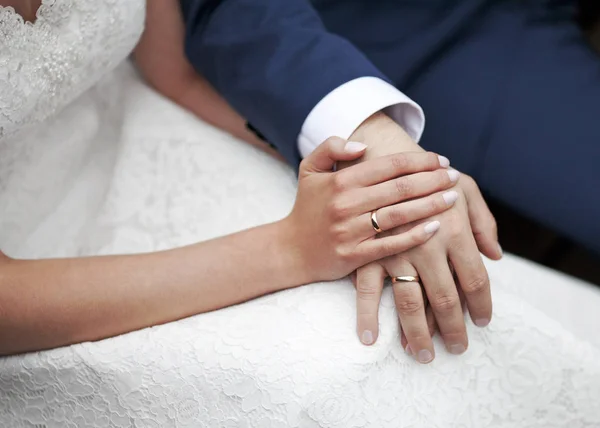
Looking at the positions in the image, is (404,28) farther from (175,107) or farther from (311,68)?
(175,107)

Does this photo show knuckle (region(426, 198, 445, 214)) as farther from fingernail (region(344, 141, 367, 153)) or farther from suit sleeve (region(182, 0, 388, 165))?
suit sleeve (region(182, 0, 388, 165))

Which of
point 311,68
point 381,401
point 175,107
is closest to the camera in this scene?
point 381,401

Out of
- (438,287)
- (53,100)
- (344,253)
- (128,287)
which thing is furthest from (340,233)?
(53,100)

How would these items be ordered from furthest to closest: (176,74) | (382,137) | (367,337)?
(176,74) < (382,137) < (367,337)

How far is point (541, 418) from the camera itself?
2.36 feet

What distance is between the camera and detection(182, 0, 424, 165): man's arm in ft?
2.54

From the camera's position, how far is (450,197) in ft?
2.23

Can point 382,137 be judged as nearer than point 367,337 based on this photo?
No

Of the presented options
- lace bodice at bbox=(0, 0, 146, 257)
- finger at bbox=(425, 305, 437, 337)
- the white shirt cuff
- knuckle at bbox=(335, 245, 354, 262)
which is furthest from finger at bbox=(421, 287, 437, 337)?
lace bodice at bbox=(0, 0, 146, 257)

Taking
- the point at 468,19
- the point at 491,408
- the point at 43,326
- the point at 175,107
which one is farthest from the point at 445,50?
the point at 43,326

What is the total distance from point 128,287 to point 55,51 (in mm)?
288

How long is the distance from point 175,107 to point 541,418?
0.67 metres

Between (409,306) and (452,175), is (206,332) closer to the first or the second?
(409,306)

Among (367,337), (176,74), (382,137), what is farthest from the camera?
(176,74)
